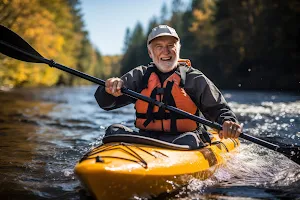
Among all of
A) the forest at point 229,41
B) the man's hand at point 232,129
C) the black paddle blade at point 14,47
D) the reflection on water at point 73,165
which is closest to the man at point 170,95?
the man's hand at point 232,129

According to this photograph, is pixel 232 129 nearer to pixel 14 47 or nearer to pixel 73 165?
pixel 73 165

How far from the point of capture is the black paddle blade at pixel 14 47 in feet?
13.4

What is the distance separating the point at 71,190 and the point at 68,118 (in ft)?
19.0

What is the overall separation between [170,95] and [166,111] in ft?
0.57

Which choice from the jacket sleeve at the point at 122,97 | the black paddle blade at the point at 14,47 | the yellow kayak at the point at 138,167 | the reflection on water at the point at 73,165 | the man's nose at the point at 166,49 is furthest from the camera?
the black paddle blade at the point at 14,47

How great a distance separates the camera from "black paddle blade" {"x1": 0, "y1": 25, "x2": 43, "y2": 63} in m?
4.08

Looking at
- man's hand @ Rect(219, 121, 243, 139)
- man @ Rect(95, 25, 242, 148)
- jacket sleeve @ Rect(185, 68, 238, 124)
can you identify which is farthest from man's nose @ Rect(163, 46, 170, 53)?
man's hand @ Rect(219, 121, 243, 139)

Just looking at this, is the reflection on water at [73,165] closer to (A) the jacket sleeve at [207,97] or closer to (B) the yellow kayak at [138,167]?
(B) the yellow kayak at [138,167]

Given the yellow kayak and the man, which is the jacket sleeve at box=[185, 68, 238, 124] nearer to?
the man

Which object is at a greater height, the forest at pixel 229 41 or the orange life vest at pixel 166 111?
the forest at pixel 229 41

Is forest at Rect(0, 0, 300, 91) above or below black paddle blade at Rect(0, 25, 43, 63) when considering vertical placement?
above

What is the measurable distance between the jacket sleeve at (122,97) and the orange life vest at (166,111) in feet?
0.74

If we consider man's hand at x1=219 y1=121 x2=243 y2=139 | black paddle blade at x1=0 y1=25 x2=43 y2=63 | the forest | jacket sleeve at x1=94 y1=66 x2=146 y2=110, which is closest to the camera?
man's hand at x1=219 y1=121 x2=243 y2=139

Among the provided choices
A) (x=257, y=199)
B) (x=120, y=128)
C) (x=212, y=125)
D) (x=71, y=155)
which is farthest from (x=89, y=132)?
(x=257, y=199)
